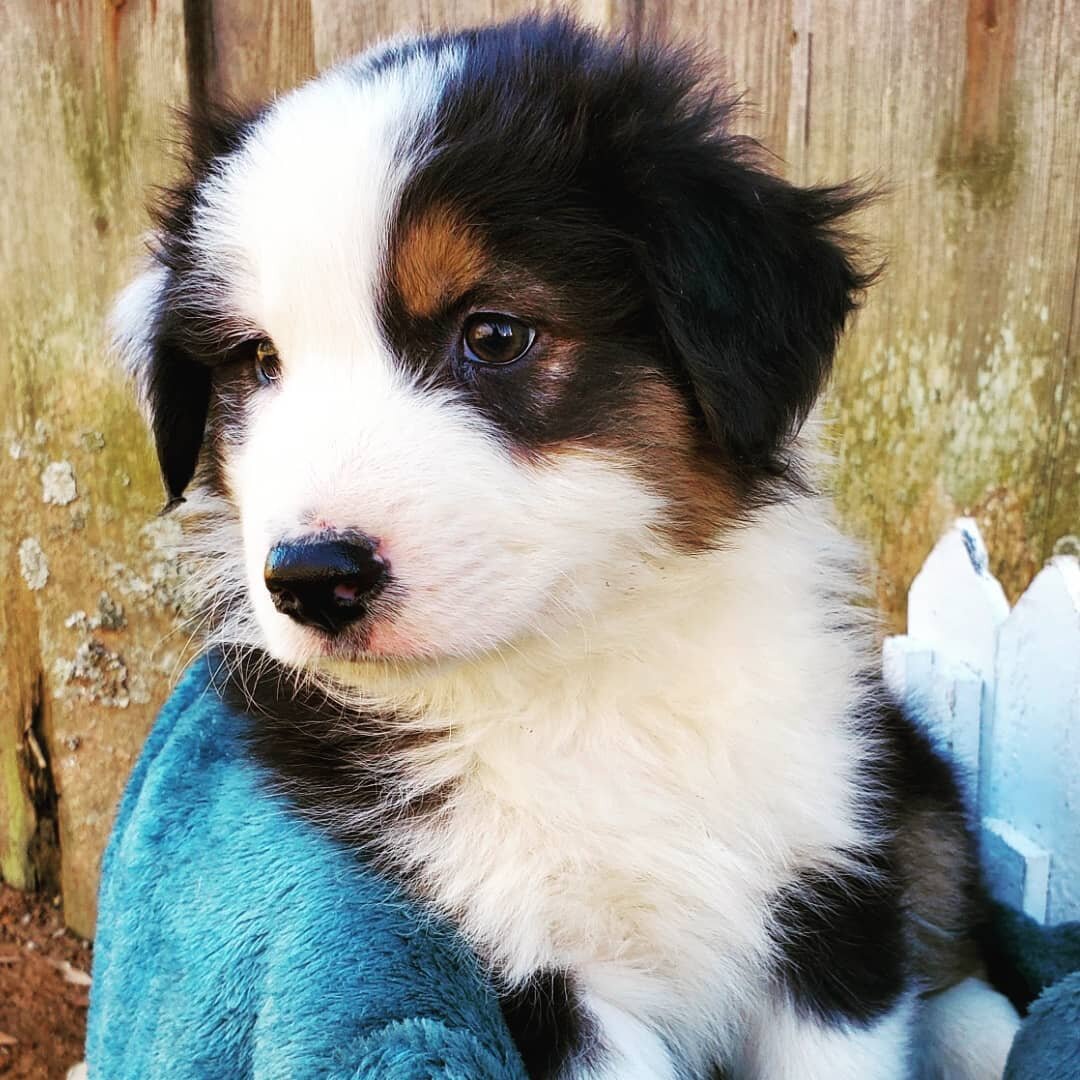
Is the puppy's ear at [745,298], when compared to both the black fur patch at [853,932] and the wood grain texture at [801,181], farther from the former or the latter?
the wood grain texture at [801,181]

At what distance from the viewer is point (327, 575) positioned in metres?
1.29

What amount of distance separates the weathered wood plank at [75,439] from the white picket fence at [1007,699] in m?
1.89

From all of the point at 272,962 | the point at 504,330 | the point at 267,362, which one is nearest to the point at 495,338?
the point at 504,330

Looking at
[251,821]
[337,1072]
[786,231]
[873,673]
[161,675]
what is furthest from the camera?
[161,675]

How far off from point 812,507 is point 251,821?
3.50ft

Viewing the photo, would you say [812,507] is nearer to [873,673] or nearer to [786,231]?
[873,673]

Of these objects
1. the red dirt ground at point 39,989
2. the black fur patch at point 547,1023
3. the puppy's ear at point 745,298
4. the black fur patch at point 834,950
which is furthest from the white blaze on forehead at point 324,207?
the red dirt ground at point 39,989

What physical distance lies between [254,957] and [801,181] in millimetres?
2054

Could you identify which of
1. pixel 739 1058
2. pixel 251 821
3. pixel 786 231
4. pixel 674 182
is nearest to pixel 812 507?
pixel 786 231

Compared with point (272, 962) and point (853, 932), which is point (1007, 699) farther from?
point (272, 962)

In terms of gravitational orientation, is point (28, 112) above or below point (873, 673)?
above

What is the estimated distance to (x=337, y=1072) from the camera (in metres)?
1.45

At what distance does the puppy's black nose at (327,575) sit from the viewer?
1290 mm

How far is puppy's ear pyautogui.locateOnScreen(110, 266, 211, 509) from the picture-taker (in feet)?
6.24
